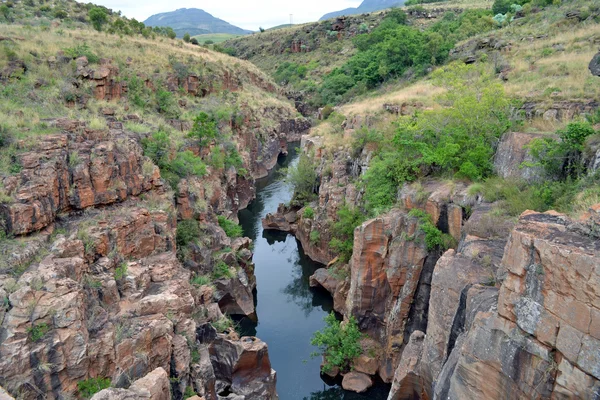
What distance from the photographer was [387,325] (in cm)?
2105

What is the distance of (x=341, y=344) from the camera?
21.7 m

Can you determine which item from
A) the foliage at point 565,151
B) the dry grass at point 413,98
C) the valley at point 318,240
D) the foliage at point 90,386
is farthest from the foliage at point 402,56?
the foliage at point 90,386

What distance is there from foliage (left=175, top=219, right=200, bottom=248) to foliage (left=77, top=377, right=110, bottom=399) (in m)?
11.1

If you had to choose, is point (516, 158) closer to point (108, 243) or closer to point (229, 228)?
point (108, 243)

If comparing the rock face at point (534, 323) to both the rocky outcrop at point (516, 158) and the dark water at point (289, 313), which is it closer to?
the rocky outcrop at point (516, 158)

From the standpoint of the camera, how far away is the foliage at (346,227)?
27.3 m

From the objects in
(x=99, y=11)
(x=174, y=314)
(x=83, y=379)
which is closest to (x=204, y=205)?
(x=174, y=314)

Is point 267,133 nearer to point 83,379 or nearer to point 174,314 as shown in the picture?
point 174,314

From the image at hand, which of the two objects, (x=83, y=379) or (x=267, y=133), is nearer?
(x=83, y=379)

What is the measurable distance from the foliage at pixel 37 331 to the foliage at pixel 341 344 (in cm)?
1208

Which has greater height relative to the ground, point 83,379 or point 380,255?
point 380,255

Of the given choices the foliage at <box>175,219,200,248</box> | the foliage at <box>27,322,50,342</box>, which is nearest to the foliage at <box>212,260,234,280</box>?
the foliage at <box>175,219,200,248</box>

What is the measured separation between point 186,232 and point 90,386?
40.3 feet

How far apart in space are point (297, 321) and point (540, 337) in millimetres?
19233
